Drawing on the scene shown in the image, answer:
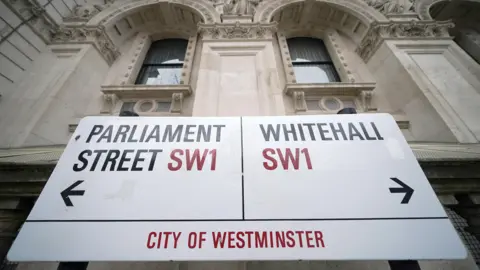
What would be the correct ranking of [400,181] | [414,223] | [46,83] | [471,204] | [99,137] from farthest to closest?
[46,83], [471,204], [99,137], [400,181], [414,223]

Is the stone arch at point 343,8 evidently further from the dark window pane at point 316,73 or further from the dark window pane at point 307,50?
the dark window pane at point 316,73

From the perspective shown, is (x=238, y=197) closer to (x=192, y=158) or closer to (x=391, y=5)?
(x=192, y=158)

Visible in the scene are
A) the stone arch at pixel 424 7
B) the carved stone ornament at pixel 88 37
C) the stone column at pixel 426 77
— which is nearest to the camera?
the stone column at pixel 426 77

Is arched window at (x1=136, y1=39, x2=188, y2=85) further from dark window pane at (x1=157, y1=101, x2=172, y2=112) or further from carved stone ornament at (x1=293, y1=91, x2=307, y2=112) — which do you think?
carved stone ornament at (x1=293, y1=91, x2=307, y2=112)

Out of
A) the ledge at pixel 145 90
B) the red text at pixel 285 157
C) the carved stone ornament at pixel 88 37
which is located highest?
the carved stone ornament at pixel 88 37

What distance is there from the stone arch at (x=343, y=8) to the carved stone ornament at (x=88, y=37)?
4.76 metres

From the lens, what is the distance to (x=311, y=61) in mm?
7672

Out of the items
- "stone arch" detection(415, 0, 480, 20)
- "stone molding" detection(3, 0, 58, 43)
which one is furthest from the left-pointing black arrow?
"stone arch" detection(415, 0, 480, 20)

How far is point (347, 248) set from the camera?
5.78 feet

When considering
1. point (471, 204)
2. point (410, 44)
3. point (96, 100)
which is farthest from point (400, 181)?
point (96, 100)

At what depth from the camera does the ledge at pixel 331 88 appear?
5715 mm

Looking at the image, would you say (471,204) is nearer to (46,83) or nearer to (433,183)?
(433,183)

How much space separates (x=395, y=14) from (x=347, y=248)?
8297 millimetres

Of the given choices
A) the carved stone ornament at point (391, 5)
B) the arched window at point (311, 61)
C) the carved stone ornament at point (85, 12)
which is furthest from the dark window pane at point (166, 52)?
the carved stone ornament at point (391, 5)
